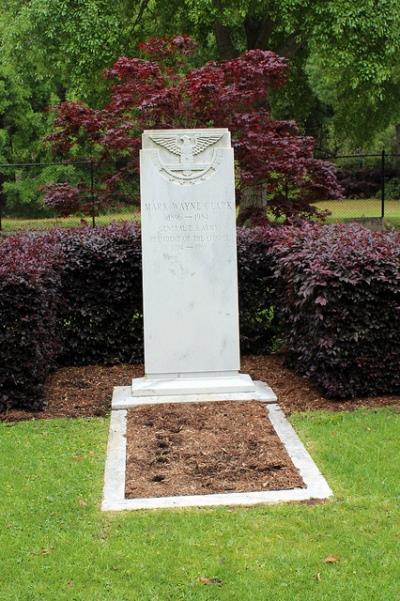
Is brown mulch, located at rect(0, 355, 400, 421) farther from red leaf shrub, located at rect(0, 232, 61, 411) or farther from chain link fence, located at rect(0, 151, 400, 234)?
chain link fence, located at rect(0, 151, 400, 234)

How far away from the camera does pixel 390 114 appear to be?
2536cm

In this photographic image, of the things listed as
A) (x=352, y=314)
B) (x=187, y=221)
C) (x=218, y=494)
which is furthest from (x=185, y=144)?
(x=218, y=494)

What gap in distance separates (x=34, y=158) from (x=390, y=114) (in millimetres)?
12451

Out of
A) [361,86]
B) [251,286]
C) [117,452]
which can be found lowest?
[117,452]

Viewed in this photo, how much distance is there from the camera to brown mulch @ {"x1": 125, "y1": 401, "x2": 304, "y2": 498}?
5.38 meters

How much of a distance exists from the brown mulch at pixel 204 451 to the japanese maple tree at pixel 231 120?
4.66 meters

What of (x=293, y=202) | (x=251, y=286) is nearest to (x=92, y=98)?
(x=293, y=202)

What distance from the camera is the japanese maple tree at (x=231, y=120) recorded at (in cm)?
1080

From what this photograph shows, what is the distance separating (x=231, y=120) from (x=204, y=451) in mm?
6310

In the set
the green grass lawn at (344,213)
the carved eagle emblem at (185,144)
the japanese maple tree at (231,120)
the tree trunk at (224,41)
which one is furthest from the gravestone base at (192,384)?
the green grass lawn at (344,213)

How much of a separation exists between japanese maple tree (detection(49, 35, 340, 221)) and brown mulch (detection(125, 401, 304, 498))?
183 inches

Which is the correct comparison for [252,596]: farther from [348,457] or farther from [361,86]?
[361,86]

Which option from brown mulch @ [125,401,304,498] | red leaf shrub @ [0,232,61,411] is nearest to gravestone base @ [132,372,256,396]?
brown mulch @ [125,401,304,498]

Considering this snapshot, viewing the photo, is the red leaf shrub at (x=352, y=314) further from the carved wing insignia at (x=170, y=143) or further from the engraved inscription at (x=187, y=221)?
the carved wing insignia at (x=170, y=143)
